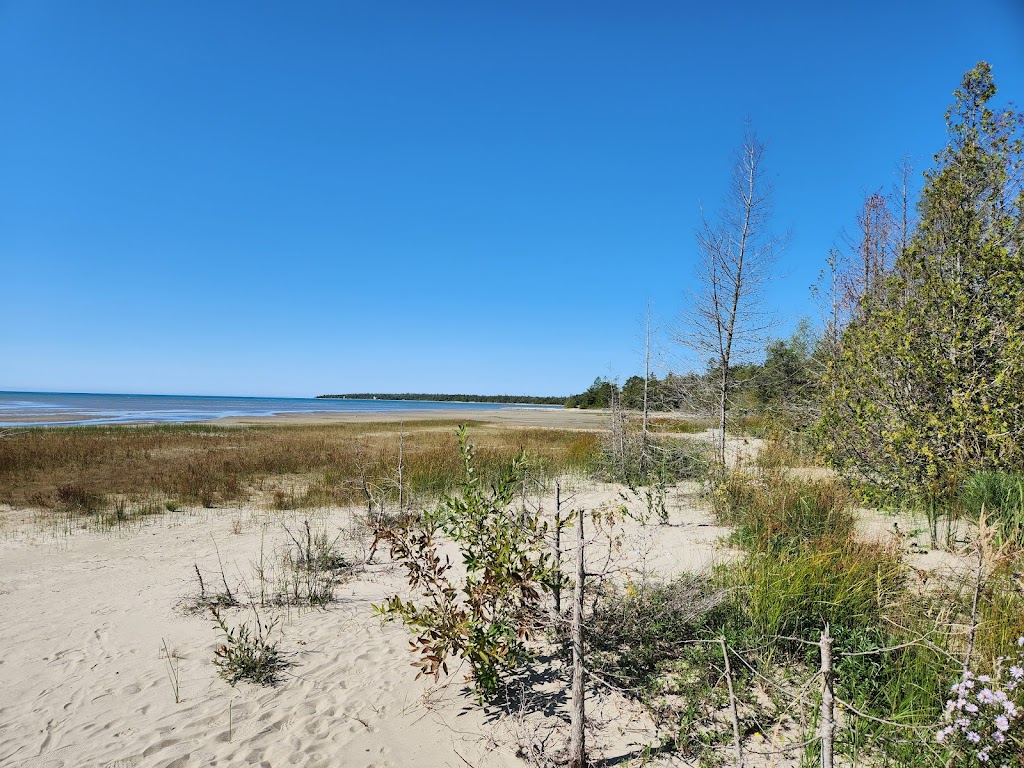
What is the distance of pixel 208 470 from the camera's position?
14344mm

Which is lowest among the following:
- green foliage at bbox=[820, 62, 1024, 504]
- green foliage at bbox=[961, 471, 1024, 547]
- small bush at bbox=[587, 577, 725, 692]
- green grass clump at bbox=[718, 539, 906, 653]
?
small bush at bbox=[587, 577, 725, 692]

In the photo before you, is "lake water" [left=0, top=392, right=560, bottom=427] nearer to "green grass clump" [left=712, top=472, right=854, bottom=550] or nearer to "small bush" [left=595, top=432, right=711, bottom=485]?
"small bush" [left=595, top=432, right=711, bottom=485]

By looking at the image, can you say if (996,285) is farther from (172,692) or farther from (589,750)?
(172,692)

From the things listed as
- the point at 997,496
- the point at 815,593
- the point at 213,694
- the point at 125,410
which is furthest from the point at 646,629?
the point at 125,410

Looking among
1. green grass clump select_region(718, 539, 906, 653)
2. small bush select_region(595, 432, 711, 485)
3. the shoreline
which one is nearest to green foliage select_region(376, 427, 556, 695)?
green grass clump select_region(718, 539, 906, 653)

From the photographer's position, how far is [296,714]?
3588 millimetres

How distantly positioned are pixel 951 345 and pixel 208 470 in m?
16.8

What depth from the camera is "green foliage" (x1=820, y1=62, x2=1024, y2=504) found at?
6473 mm

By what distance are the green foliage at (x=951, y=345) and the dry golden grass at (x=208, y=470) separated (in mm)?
5445

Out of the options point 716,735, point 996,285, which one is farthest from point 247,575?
point 996,285

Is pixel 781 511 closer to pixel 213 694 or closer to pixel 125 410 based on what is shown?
pixel 213 694

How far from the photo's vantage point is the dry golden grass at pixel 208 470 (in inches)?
438

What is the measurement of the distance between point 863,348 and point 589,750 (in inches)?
282

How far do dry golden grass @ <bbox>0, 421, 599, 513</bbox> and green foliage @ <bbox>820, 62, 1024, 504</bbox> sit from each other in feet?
17.9
